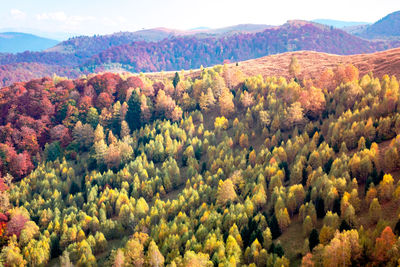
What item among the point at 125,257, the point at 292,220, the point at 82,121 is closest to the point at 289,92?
the point at 292,220

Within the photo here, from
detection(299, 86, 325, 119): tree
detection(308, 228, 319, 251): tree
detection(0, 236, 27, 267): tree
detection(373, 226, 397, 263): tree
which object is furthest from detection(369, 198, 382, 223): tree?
detection(0, 236, 27, 267): tree

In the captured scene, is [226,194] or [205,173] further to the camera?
[205,173]

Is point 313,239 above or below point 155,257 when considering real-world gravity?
above

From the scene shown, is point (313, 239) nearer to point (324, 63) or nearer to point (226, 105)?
point (226, 105)

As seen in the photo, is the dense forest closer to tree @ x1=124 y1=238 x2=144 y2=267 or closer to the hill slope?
tree @ x1=124 y1=238 x2=144 y2=267

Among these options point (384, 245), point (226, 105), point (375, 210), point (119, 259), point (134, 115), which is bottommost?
point (119, 259)

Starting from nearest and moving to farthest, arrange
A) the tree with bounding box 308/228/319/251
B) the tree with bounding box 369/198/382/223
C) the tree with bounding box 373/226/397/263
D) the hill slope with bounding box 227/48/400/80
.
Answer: the tree with bounding box 373/226/397/263
the tree with bounding box 369/198/382/223
the tree with bounding box 308/228/319/251
the hill slope with bounding box 227/48/400/80

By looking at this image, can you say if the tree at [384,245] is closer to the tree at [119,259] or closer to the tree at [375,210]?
the tree at [375,210]

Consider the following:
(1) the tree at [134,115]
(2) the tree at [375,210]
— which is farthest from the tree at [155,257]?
(1) the tree at [134,115]

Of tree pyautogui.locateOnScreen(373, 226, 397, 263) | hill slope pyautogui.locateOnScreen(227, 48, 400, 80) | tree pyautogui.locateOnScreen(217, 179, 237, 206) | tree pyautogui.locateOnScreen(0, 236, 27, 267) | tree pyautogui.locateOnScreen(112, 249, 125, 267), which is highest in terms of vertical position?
hill slope pyautogui.locateOnScreen(227, 48, 400, 80)

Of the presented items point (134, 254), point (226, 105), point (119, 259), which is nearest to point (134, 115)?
point (226, 105)
